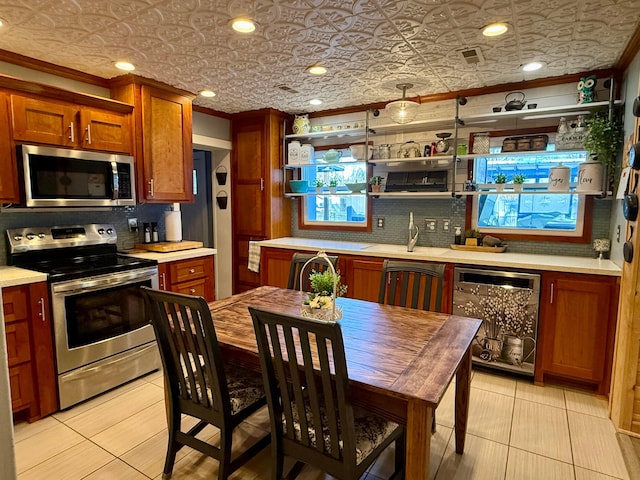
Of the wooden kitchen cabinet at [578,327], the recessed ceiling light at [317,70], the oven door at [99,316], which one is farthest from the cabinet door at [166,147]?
the wooden kitchen cabinet at [578,327]

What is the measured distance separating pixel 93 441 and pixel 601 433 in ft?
10.1

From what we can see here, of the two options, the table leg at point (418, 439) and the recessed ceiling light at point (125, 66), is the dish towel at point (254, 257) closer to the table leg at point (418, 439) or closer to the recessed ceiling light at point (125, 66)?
the recessed ceiling light at point (125, 66)

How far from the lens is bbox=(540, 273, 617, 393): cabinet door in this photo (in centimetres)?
260


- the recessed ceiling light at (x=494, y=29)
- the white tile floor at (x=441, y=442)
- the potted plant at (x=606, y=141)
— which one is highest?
the recessed ceiling light at (x=494, y=29)

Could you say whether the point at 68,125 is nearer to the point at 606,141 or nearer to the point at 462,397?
the point at 462,397

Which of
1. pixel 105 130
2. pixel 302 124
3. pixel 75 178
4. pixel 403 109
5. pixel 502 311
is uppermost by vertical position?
pixel 302 124

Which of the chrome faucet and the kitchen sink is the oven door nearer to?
the kitchen sink

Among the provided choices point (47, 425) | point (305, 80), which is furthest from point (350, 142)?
point (47, 425)

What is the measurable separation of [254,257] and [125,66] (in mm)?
2321

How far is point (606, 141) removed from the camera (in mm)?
2766

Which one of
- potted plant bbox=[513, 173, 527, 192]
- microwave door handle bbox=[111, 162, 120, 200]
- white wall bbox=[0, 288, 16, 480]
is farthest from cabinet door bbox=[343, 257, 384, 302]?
white wall bbox=[0, 288, 16, 480]

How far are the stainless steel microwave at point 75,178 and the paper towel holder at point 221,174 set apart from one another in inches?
62.8

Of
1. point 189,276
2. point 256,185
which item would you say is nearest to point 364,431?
point 189,276

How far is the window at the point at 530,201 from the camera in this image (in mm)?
3182
